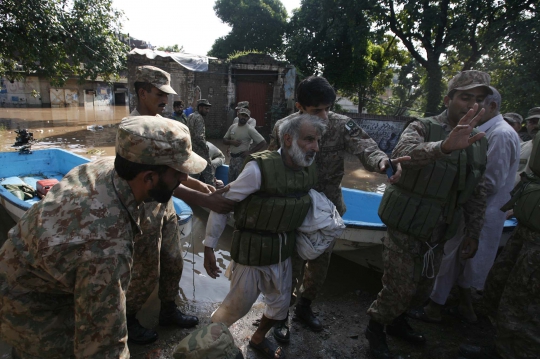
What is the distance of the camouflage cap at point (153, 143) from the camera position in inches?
50.4

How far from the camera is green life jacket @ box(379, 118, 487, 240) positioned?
90.6 inches

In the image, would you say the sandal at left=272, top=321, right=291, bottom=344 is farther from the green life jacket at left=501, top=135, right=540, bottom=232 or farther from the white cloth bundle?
the green life jacket at left=501, top=135, right=540, bottom=232

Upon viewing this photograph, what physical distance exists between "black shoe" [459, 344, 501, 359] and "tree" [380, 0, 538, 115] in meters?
11.3

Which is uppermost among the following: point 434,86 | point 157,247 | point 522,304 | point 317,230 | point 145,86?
point 434,86

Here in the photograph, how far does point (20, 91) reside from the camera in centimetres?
2620

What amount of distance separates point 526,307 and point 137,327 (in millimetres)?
2708

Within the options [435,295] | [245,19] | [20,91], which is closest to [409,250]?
[435,295]

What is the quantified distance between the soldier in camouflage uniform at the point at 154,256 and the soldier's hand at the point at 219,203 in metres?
0.44

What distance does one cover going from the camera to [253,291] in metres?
2.30

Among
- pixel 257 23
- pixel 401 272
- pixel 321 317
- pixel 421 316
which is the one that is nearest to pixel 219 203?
pixel 401 272

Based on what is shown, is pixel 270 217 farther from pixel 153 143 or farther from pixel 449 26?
pixel 449 26

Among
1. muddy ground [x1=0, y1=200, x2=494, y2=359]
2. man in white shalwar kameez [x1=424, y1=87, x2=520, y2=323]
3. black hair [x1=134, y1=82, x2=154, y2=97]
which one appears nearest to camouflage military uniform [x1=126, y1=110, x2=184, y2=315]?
black hair [x1=134, y1=82, x2=154, y2=97]

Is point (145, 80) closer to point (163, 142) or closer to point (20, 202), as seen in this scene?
point (163, 142)

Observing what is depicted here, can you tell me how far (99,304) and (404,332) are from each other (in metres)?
2.44
